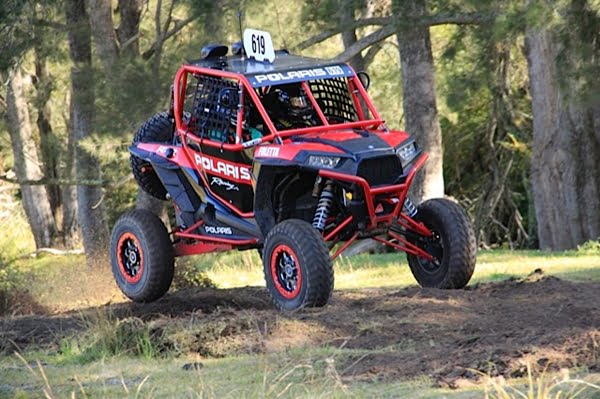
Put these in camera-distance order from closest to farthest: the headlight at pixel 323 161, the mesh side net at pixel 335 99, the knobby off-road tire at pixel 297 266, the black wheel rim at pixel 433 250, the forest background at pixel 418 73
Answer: the knobby off-road tire at pixel 297 266, the headlight at pixel 323 161, the black wheel rim at pixel 433 250, the mesh side net at pixel 335 99, the forest background at pixel 418 73

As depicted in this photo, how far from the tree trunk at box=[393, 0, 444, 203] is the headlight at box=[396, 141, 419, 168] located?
1070 centimetres

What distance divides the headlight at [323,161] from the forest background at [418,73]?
5.29m

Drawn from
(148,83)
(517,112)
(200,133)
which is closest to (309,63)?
(200,133)

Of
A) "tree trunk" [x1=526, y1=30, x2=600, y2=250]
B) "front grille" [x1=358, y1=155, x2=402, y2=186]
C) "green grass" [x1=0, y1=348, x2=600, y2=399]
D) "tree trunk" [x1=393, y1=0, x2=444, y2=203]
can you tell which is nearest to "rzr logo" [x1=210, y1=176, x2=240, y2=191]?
"front grille" [x1=358, y1=155, x2=402, y2=186]

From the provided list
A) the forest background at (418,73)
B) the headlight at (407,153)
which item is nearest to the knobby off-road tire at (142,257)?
the headlight at (407,153)

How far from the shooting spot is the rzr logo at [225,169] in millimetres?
12586

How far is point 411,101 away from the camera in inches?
915

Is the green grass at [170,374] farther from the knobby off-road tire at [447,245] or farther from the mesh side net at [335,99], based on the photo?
the mesh side net at [335,99]

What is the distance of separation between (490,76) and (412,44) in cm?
497

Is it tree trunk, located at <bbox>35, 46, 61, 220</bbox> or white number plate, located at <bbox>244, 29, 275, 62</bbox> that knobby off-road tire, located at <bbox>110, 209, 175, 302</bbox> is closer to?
white number plate, located at <bbox>244, 29, 275, 62</bbox>

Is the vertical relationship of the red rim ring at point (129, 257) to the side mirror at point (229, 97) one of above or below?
below

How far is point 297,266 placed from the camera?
38.1 feet

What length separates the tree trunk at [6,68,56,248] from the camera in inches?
1341

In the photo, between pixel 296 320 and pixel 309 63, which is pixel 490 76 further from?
pixel 296 320
